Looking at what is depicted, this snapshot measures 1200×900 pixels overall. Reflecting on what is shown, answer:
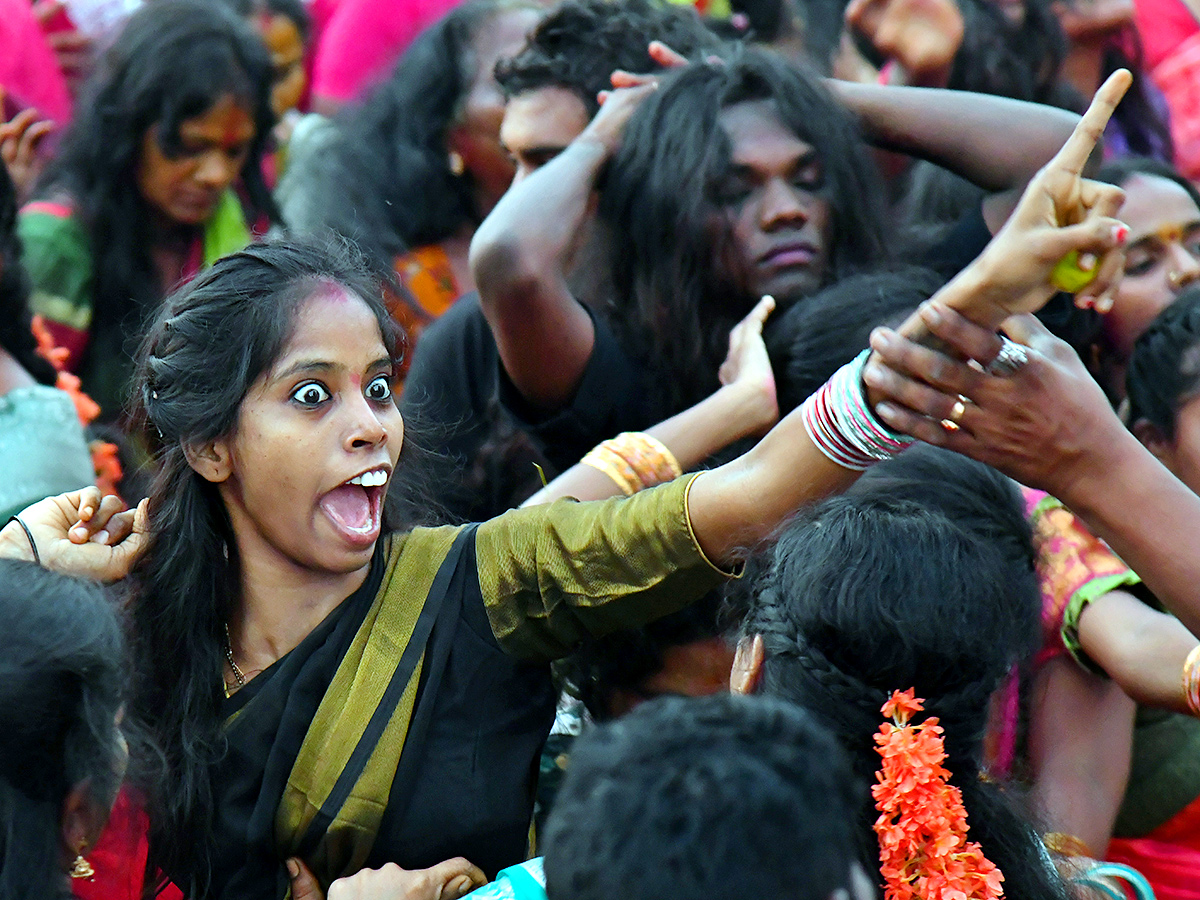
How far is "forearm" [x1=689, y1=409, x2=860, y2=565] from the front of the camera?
1964 mm

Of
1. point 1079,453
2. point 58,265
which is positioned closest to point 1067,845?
point 1079,453

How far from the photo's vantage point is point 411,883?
197 centimetres

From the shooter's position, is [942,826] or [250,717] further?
[250,717]

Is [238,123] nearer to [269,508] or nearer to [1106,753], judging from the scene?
[269,508]

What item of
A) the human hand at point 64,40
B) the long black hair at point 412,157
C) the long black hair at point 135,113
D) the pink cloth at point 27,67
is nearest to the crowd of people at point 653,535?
the long black hair at point 135,113

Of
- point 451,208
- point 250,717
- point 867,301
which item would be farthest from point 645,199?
point 250,717

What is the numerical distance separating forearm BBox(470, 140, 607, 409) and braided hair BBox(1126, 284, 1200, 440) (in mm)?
1075

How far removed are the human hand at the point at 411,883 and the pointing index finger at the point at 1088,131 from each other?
4.03ft

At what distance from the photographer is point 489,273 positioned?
2.90 meters

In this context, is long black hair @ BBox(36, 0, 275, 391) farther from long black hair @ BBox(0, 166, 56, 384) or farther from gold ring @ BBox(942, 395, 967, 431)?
gold ring @ BBox(942, 395, 967, 431)

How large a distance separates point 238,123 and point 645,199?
169 cm

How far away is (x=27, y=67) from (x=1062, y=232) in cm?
408

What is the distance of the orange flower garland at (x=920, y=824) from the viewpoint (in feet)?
5.30

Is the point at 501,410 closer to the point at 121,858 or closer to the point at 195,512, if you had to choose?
the point at 195,512
